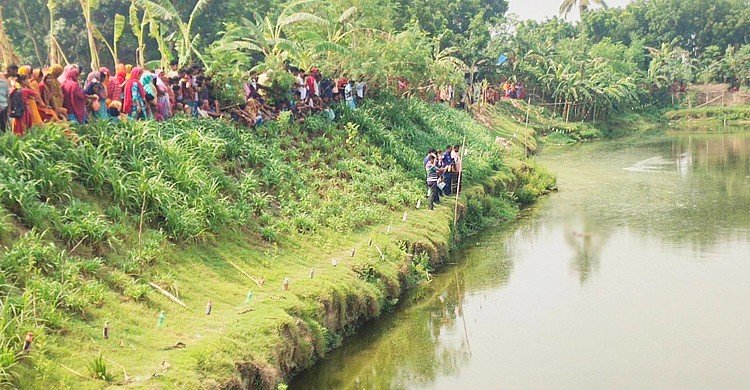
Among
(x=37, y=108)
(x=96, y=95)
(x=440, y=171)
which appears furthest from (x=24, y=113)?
(x=440, y=171)

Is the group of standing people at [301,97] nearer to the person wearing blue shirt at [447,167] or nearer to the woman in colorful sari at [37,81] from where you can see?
the person wearing blue shirt at [447,167]

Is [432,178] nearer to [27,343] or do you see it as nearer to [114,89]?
[114,89]

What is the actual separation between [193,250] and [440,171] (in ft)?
24.1

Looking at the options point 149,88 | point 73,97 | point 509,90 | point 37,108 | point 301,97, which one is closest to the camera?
point 37,108

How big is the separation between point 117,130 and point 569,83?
33.0 meters

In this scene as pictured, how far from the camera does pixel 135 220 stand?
10359 millimetres

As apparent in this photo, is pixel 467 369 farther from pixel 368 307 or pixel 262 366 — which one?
pixel 262 366

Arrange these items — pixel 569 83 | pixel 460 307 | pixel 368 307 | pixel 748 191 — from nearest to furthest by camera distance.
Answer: pixel 368 307 → pixel 460 307 → pixel 748 191 → pixel 569 83

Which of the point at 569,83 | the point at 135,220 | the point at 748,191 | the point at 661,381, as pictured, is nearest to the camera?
the point at 661,381

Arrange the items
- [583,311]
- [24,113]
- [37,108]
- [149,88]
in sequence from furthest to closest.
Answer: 1. [149,88]
2. [583,311]
3. [37,108]
4. [24,113]

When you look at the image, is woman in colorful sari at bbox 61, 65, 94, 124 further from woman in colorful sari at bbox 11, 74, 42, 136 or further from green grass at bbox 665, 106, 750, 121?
green grass at bbox 665, 106, 750, 121

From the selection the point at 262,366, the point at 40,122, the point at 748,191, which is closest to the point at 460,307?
the point at 262,366

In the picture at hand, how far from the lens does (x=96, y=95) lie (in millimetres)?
11898

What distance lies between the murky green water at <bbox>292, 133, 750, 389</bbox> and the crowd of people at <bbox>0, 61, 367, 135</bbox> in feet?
17.0
